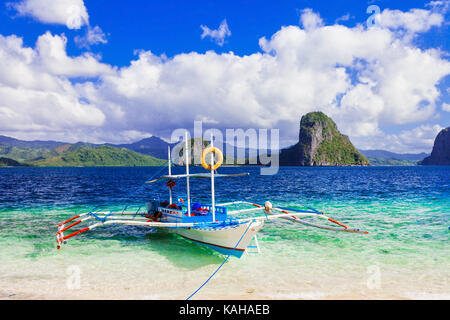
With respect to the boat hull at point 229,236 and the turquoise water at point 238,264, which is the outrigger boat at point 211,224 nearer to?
the boat hull at point 229,236

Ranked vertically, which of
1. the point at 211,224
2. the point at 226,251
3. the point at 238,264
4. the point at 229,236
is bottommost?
the point at 238,264

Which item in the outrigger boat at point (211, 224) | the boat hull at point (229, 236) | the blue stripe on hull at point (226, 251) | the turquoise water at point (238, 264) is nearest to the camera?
the turquoise water at point (238, 264)

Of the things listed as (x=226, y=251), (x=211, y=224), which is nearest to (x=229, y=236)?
(x=226, y=251)

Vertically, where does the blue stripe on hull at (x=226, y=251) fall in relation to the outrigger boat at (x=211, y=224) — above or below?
below

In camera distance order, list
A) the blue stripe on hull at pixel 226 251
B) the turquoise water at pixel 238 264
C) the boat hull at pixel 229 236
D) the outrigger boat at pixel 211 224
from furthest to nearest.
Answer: the blue stripe on hull at pixel 226 251 < the outrigger boat at pixel 211 224 < the boat hull at pixel 229 236 < the turquoise water at pixel 238 264

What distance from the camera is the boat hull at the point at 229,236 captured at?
12.8m

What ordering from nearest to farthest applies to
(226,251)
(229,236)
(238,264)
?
(238,264)
(229,236)
(226,251)

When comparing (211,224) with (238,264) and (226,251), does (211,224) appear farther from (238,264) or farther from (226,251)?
(238,264)

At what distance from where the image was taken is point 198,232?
598 inches

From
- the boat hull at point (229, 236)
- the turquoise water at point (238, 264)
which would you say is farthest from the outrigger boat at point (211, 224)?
the turquoise water at point (238, 264)

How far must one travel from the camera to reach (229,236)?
13602 mm

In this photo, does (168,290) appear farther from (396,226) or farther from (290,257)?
(396,226)

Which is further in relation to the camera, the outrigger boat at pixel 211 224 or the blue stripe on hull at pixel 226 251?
the blue stripe on hull at pixel 226 251

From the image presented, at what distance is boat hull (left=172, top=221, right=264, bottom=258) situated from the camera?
1282 centimetres
